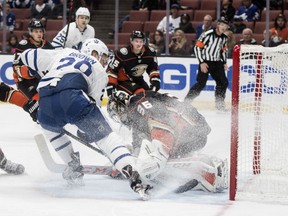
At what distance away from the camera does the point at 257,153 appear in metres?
4.91

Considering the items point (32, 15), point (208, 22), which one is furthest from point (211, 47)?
point (32, 15)

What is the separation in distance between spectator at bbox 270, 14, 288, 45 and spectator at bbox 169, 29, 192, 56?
1.02 metres

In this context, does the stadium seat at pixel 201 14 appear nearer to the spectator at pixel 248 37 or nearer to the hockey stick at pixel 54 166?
the spectator at pixel 248 37

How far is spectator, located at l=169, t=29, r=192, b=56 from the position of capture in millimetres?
9664

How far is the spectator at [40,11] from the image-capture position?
10500mm

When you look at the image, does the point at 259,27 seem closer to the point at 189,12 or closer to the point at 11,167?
the point at 189,12

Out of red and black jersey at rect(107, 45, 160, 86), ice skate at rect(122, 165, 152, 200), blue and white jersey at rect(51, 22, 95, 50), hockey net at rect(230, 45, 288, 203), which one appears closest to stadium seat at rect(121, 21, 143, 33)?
blue and white jersey at rect(51, 22, 95, 50)

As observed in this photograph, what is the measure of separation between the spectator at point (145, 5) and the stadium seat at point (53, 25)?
1.00m

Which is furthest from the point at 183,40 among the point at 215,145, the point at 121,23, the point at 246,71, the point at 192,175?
the point at 192,175

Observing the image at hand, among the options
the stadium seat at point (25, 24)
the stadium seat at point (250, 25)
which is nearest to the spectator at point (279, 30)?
the stadium seat at point (250, 25)

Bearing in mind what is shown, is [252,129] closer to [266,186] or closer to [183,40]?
[266,186]

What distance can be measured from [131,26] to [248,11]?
148 cm

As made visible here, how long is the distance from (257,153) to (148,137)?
0.67 metres

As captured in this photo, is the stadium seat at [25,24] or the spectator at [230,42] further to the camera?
the stadium seat at [25,24]
